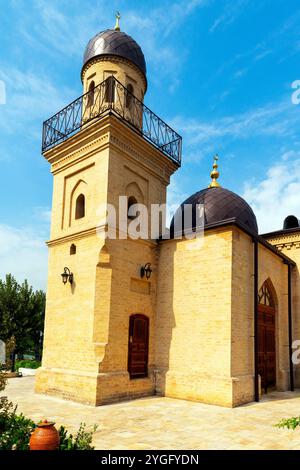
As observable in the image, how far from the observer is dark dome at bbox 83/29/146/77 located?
12930 millimetres

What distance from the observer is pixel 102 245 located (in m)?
10.6

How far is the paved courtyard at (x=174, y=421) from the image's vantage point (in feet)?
21.1

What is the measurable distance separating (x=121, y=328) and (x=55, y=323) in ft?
7.61

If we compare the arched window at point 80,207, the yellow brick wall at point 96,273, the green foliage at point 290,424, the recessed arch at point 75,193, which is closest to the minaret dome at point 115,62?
the yellow brick wall at point 96,273

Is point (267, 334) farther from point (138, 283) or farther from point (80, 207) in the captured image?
point (80, 207)

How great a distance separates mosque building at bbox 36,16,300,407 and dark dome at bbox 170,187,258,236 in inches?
2.4

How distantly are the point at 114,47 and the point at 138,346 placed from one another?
9.78 meters

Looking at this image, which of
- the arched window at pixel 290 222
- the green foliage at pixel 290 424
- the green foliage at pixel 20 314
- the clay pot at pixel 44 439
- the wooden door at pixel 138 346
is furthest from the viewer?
the green foliage at pixel 20 314

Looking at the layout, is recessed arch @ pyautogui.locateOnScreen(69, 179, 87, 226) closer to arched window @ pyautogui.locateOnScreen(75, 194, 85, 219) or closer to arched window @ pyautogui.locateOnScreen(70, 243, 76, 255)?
arched window @ pyautogui.locateOnScreen(75, 194, 85, 219)

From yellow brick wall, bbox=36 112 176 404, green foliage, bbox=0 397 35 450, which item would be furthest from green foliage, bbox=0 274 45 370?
green foliage, bbox=0 397 35 450

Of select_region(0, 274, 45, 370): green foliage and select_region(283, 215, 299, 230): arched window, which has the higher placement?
select_region(283, 215, 299, 230): arched window

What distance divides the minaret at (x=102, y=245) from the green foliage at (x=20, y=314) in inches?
561

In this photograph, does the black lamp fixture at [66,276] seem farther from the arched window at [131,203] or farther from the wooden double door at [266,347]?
the wooden double door at [266,347]
